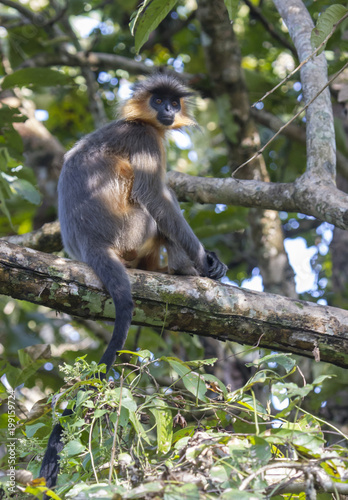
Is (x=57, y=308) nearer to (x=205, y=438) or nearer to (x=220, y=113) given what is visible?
(x=205, y=438)

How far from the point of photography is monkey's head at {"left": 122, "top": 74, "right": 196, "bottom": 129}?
504 centimetres

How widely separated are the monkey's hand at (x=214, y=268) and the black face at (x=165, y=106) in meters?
1.41

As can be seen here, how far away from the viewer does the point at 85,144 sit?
176 inches

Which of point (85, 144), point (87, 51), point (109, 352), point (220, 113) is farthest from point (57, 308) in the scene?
point (87, 51)

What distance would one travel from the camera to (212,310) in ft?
10.8

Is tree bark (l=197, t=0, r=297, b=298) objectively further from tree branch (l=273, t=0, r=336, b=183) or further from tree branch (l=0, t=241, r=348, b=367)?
tree branch (l=0, t=241, r=348, b=367)

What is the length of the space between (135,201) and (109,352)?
165 centimetres

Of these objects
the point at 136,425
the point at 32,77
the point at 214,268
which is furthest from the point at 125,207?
the point at 136,425

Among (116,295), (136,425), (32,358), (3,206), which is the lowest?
(136,425)

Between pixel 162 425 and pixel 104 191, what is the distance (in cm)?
227

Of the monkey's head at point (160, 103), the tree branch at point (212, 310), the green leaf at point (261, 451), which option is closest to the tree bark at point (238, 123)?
the monkey's head at point (160, 103)

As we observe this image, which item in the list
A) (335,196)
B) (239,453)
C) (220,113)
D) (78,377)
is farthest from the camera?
(220,113)

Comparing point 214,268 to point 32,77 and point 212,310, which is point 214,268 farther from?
point 32,77

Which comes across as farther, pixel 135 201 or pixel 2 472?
pixel 135 201
